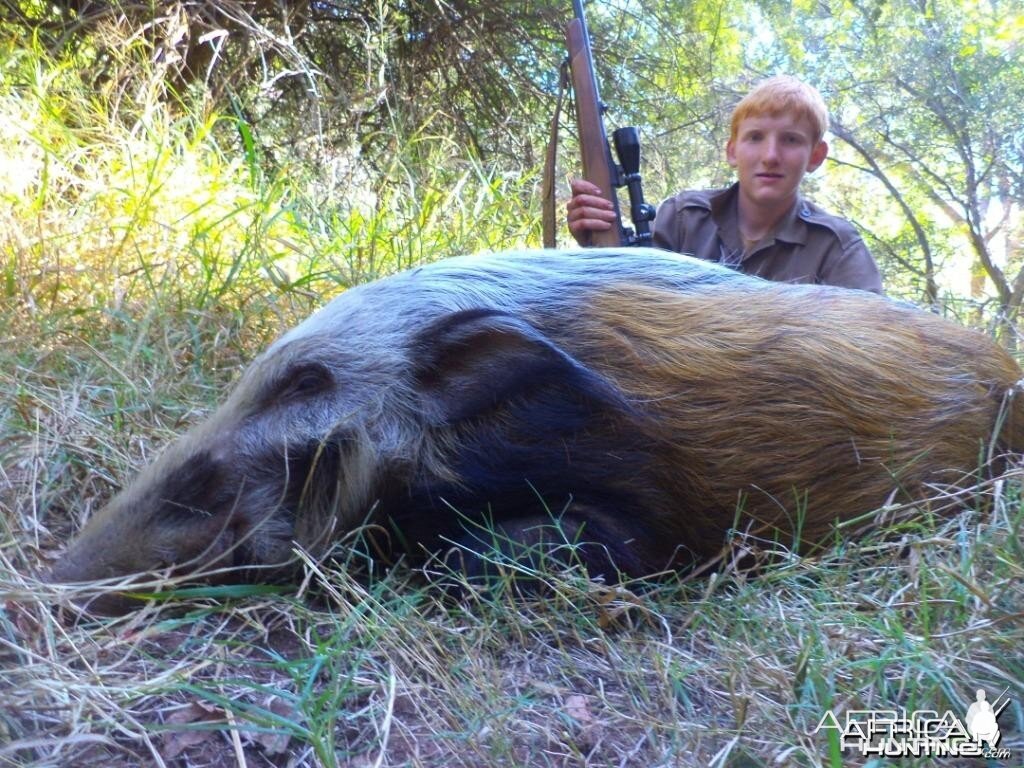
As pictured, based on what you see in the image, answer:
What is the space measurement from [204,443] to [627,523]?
1.15m

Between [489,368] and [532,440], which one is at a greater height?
[489,368]

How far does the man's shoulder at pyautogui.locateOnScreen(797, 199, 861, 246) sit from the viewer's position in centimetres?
466

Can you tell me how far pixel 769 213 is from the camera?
4883mm

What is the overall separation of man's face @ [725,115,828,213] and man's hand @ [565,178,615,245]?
722 millimetres

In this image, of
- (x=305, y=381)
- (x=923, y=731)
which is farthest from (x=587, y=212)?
(x=923, y=731)

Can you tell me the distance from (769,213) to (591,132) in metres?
0.96

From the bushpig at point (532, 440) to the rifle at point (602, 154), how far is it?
185 cm

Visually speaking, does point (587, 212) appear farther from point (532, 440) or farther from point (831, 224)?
point (532, 440)

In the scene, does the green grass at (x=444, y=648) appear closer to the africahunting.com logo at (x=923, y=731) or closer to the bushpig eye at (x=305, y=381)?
the africahunting.com logo at (x=923, y=731)

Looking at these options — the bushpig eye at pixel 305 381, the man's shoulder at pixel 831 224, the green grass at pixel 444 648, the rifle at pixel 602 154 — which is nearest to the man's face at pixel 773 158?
the man's shoulder at pixel 831 224

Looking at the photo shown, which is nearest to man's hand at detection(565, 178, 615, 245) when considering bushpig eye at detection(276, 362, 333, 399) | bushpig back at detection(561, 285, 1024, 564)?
bushpig back at detection(561, 285, 1024, 564)

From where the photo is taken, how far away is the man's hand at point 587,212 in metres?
4.59

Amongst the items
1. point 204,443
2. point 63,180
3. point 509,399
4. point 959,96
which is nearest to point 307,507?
point 204,443

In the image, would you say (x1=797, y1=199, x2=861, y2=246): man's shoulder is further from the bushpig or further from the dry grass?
the dry grass
